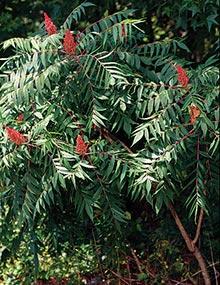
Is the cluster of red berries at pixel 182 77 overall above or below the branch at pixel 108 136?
above

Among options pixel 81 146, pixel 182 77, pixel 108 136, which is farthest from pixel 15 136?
pixel 182 77

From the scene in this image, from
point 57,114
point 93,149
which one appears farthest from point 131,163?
point 57,114

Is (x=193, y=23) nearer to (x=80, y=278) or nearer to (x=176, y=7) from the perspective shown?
(x=176, y=7)

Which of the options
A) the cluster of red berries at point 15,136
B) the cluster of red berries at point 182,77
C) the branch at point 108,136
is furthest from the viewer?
the branch at point 108,136

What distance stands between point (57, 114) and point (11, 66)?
1.91ft

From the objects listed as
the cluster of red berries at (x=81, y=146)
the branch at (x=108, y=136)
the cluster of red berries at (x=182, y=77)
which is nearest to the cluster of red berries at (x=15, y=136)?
the cluster of red berries at (x=81, y=146)

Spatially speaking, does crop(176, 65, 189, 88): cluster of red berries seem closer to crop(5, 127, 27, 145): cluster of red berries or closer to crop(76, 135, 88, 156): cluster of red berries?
crop(76, 135, 88, 156): cluster of red berries

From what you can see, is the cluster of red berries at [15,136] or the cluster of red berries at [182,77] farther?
the cluster of red berries at [182,77]

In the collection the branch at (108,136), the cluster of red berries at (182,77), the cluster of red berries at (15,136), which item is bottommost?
the branch at (108,136)

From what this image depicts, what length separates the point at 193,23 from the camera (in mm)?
4949

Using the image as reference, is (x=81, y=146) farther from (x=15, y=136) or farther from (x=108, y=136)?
(x=108, y=136)

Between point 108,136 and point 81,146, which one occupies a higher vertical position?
point 81,146

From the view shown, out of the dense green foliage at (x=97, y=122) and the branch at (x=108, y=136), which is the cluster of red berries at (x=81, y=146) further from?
the branch at (x=108, y=136)

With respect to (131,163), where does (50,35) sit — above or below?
above
